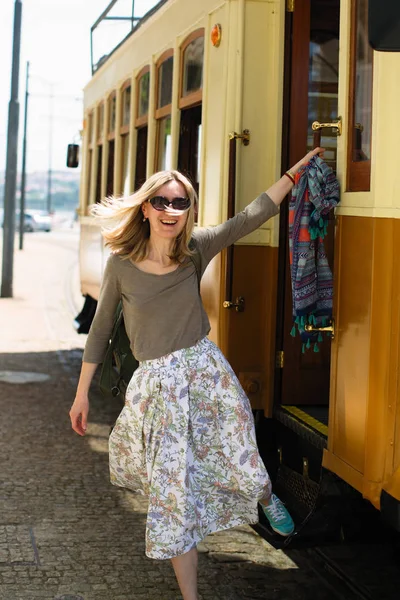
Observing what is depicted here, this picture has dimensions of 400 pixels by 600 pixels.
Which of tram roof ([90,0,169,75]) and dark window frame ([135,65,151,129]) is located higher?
tram roof ([90,0,169,75])

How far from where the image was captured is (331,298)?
13.1 ft

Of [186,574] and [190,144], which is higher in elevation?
[190,144]

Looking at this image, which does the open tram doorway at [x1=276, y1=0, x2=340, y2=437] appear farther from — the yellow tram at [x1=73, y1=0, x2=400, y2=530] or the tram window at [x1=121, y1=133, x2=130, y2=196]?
the tram window at [x1=121, y1=133, x2=130, y2=196]

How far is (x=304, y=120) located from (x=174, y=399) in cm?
167

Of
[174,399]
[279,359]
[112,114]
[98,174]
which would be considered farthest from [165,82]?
[98,174]

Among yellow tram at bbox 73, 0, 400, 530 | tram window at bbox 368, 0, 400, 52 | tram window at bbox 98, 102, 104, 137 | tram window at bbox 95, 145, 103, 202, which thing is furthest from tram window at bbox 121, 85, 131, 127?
tram window at bbox 368, 0, 400, 52

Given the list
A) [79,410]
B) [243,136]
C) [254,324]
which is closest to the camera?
[79,410]

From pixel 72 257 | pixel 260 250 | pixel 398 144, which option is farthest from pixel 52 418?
pixel 72 257

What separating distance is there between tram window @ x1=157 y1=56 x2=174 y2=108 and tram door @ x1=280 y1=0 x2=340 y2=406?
1450mm

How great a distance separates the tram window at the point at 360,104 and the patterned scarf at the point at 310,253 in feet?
0.46

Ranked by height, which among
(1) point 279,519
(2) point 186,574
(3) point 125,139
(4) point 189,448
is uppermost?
(3) point 125,139

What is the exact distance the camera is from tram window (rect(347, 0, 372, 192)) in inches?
147

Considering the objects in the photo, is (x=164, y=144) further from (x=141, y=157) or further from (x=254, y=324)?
(x=254, y=324)

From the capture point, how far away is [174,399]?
12.7 ft
